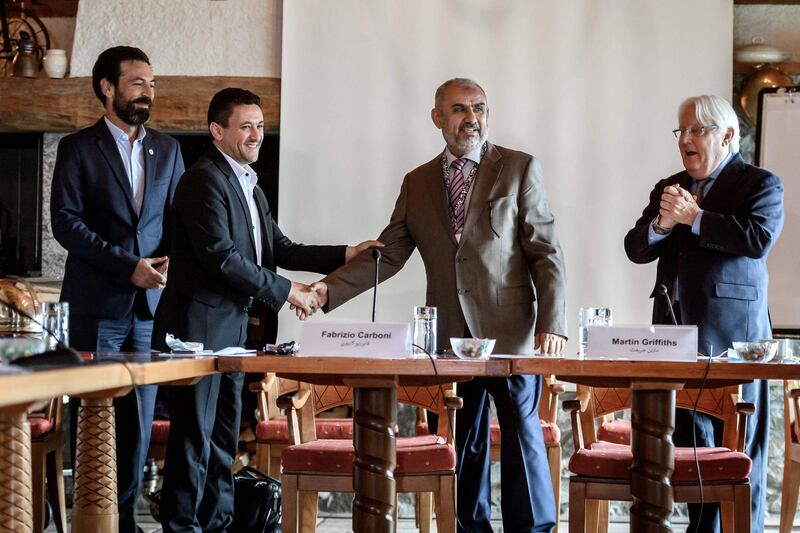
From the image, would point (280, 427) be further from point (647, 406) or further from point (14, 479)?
point (647, 406)

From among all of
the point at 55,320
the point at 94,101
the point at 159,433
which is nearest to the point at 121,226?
the point at 159,433

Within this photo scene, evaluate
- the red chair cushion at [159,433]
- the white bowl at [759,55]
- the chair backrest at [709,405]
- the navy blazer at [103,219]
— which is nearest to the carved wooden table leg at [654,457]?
the chair backrest at [709,405]

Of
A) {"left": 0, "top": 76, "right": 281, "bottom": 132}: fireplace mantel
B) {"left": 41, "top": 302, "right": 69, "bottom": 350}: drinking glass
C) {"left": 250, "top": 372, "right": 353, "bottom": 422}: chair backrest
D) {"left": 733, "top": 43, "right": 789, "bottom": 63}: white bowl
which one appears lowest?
{"left": 250, "top": 372, "right": 353, "bottom": 422}: chair backrest

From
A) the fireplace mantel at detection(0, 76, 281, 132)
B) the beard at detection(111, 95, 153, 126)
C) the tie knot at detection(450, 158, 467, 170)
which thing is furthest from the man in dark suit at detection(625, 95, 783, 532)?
the fireplace mantel at detection(0, 76, 281, 132)

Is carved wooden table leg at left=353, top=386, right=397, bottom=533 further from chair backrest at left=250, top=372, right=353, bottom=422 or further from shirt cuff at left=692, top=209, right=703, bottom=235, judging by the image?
shirt cuff at left=692, top=209, right=703, bottom=235

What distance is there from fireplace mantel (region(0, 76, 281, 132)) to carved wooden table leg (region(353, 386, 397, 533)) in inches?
97.1

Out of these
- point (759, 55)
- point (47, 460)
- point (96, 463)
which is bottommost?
point (47, 460)

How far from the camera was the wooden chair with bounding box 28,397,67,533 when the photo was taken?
357cm

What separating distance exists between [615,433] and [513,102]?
176 centimetres

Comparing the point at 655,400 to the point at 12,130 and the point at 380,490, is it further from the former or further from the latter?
the point at 12,130

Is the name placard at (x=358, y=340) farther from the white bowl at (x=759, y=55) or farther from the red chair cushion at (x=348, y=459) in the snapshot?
the white bowl at (x=759, y=55)

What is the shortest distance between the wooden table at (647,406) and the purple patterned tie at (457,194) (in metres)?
0.88

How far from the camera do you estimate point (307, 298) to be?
3271mm

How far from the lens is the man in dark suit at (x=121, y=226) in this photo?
339 cm
